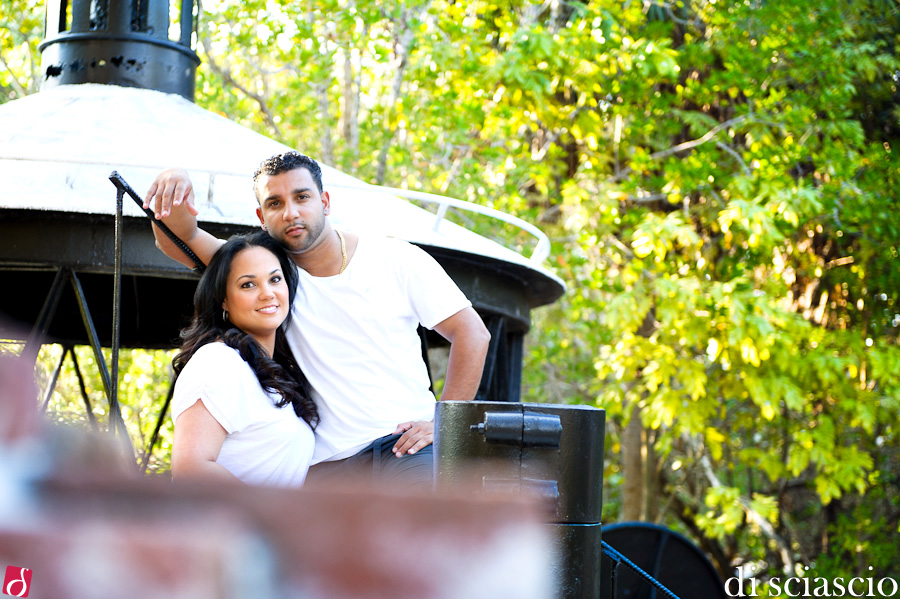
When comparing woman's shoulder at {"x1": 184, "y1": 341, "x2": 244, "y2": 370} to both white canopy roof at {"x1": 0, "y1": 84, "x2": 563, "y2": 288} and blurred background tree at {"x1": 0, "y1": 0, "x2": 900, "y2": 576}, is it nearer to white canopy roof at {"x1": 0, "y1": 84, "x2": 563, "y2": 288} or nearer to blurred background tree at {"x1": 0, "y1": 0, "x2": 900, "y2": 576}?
white canopy roof at {"x1": 0, "y1": 84, "x2": 563, "y2": 288}

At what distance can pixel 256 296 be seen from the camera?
2.99 metres

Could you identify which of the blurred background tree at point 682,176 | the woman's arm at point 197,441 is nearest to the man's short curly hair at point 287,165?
the woman's arm at point 197,441

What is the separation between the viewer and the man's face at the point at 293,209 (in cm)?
329

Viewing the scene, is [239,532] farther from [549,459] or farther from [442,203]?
[442,203]

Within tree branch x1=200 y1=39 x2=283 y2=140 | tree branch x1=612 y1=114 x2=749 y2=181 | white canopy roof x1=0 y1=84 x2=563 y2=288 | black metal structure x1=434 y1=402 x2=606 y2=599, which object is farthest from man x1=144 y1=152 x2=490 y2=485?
tree branch x1=200 y1=39 x2=283 y2=140

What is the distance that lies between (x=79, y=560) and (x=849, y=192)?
933 centimetres

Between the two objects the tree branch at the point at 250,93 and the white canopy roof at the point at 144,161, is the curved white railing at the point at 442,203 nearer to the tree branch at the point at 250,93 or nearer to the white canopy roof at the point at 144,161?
the white canopy roof at the point at 144,161

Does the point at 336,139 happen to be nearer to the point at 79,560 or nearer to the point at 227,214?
the point at 227,214

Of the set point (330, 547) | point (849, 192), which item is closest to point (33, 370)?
point (330, 547)

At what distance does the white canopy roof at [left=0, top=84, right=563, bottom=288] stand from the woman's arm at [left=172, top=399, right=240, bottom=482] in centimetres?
171

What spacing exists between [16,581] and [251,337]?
222cm

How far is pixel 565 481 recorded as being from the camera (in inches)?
84.2

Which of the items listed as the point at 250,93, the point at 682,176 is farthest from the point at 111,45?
the point at 682,176

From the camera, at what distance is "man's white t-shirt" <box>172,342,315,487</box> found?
256cm
